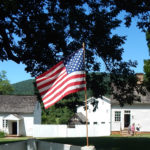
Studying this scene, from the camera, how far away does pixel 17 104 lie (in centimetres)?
5559

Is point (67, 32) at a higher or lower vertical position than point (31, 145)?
higher

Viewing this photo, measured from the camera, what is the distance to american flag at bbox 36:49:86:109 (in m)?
9.30

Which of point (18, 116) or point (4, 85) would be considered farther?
point (4, 85)

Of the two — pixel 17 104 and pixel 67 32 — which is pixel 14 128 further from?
pixel 67 32

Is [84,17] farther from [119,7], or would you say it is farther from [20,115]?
[20,115]

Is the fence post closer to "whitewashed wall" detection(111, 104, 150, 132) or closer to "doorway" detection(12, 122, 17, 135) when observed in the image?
"whitewashed wall" detection(111, 104, 150, 132)

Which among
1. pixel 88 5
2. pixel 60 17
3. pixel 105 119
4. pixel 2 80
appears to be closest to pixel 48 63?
pixel 60 17

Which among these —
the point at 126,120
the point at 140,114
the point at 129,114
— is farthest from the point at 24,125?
the point at 140,114

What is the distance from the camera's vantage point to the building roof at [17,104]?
178 feet

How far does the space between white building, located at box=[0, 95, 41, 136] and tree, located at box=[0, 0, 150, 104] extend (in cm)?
3533

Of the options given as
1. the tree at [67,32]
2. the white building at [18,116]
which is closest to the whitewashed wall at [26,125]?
the white building at [18,116]

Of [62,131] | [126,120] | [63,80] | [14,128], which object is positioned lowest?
[14,128]

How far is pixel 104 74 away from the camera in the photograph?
19.0m

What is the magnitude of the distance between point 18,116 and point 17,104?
2.71 meters
